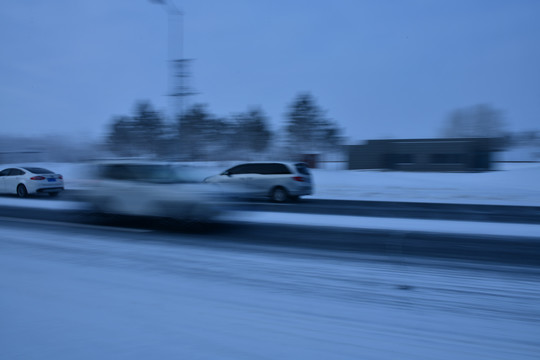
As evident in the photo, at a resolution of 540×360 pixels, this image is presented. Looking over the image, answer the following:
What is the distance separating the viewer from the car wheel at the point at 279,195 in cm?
1429

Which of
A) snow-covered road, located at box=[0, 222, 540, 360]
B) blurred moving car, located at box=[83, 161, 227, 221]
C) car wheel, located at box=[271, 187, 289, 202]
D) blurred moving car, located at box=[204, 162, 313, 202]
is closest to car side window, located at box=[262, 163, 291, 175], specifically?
blurred moving car, located at box=[204, 162, 313, 202]

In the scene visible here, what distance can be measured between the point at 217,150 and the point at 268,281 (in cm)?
4356

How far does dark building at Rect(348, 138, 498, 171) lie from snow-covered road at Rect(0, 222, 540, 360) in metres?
32.1

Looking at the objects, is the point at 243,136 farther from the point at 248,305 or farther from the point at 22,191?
the point at 248,305

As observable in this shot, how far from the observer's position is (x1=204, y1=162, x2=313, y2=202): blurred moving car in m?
14.2

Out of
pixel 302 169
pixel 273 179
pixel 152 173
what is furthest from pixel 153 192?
pixel 302 169

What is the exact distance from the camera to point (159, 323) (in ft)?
10.4

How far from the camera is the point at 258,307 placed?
354 centimetres

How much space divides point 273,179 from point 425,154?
84.7ft

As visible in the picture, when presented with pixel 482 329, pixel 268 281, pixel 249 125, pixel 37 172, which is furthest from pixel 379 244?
pixel 249 125

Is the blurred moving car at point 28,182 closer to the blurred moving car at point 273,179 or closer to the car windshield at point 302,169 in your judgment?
the blurred moving car at point 273,179

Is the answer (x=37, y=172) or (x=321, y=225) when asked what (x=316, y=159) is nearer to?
(x=37, y=172)

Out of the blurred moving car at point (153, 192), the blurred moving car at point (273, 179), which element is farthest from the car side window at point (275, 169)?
the blurred moving car at point (153, 192)

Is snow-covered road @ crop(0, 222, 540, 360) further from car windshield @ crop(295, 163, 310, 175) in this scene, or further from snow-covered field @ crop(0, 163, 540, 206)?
car windshield @ crop(295, 163, 310, 175)
